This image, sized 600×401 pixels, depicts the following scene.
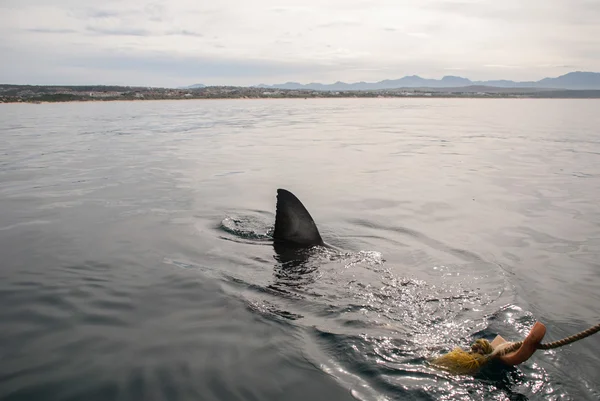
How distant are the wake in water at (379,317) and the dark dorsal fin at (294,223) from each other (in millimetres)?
289

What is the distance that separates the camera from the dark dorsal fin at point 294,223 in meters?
8.37

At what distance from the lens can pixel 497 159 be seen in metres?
20.5

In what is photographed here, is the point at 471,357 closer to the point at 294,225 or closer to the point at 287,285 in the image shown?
the point at 287,285

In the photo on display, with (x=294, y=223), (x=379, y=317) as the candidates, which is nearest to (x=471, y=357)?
(x=379, y=317)

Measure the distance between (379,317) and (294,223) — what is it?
10.1 ft

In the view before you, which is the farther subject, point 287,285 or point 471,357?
point 287,285

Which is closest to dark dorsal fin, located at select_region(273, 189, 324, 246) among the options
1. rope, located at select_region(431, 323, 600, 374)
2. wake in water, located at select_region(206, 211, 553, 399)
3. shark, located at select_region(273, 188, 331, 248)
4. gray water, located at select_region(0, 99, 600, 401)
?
shark, located at select_region(273, 188, 331, 248)

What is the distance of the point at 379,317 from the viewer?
19.7 feet

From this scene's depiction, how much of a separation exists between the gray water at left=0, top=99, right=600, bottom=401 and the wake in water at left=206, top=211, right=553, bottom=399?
3cm

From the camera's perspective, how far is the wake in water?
4645mm

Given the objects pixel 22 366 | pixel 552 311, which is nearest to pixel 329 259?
pixel 552 311

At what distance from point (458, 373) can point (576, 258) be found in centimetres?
515

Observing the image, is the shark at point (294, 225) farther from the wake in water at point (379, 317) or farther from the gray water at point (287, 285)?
the gray water at point (287, 285)

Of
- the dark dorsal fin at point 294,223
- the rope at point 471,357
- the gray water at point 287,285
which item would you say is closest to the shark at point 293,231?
the dark dorsal fin at point 294,223
